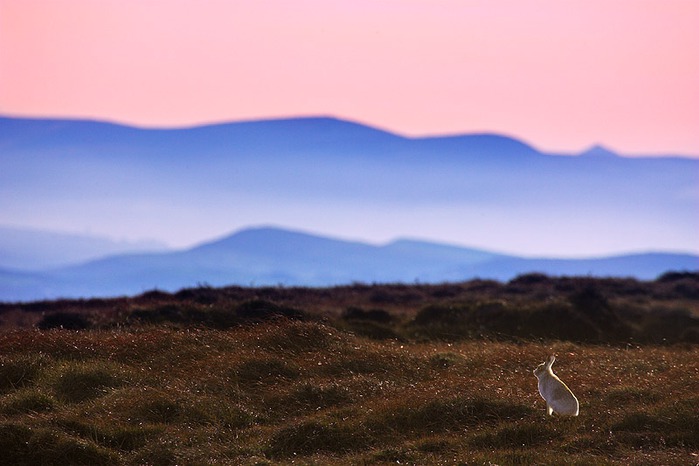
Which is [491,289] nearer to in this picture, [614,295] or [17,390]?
[614,295]

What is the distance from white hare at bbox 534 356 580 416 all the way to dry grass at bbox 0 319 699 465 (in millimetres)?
183

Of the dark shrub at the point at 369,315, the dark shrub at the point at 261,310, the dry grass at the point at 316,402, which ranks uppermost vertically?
the dark shrub at the point at 261,310

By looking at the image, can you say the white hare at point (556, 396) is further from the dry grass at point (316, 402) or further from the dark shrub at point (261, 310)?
the dark shrub at point (261, 310)

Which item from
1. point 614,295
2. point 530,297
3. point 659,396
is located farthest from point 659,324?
point 659,396

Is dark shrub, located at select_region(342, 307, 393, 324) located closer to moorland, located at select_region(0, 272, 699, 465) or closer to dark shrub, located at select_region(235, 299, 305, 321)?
dark shrub, located at select_region(235, 299, 305, 321)

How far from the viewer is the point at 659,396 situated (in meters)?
17.0

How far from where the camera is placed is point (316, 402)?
56.2 feet

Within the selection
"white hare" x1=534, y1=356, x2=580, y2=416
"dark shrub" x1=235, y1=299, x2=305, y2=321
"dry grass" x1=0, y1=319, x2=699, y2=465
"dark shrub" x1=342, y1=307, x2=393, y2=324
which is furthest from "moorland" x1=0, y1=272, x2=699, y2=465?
"dark shrub" x1=342, y1=307, x2=393, y2=324

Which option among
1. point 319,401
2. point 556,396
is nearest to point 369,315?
point 319,401

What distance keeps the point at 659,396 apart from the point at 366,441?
5356 millimetres

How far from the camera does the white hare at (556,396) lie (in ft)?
51.8

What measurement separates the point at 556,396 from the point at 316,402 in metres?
4.03

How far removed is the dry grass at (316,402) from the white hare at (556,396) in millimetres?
183

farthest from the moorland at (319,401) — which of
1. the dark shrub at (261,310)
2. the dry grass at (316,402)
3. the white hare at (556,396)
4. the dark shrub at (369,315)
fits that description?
the dark shrub at (369,315)
